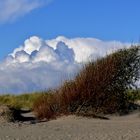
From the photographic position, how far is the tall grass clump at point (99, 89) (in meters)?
24.9

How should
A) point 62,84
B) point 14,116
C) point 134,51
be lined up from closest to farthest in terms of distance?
point 14,116
point 62,84
point 134,51

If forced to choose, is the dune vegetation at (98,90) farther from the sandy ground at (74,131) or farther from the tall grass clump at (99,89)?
the sandy ground at (74,131)

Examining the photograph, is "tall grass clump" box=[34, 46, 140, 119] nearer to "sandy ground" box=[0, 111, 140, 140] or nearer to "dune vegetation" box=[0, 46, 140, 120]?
"dune vegetation" box=[0, 46, 140, 120]

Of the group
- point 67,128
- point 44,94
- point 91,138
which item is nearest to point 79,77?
point 44,94

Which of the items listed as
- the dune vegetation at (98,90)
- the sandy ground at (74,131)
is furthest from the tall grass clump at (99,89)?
the sandy ground at (74,131)

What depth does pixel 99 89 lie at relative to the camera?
25.4 meters

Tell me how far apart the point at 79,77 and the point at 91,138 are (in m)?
9.27

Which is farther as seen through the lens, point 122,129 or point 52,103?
point 52,103

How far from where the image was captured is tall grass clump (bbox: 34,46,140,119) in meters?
24.9

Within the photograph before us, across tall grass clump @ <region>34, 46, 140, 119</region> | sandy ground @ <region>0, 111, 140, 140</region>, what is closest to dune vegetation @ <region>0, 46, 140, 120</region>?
tall grass clump @ <region>34, 46, 140, 119</region>

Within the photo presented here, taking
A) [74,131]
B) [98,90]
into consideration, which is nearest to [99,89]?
[98,90]

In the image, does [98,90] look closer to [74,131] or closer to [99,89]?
[99,89]

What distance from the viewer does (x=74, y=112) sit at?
2444cm

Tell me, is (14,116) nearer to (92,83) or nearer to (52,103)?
(52,103)
